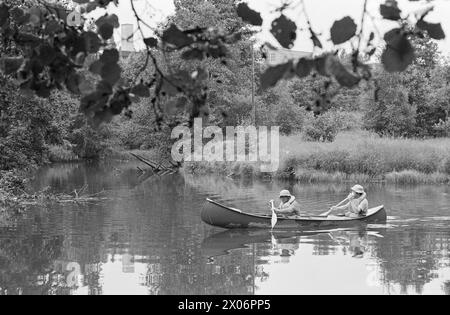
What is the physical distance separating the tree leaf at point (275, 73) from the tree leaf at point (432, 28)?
0.50 m

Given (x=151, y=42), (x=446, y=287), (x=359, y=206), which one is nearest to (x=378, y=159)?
(x=359, y=206)

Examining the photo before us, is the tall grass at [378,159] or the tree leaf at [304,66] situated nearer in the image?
the tree leaf at [304,66]

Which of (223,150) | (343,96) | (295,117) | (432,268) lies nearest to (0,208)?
(432,268)

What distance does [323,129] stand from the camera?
31312 millimetres

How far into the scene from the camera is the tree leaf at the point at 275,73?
2084mm

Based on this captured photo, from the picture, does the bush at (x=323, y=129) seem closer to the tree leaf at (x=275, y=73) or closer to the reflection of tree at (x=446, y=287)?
the reflection of tree at (x=446, y=287)

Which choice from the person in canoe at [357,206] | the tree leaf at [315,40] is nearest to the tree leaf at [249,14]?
the tree leaf at [315,40]

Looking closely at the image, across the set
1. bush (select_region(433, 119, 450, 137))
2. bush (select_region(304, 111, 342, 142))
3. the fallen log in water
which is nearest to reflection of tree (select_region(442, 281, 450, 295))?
bush (select_region(304, 111, 342, 142))

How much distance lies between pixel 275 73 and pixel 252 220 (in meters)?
11.7

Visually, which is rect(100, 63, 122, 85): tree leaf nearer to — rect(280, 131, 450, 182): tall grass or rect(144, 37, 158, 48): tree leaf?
rect(144, 37, 158, 48): tree leaf

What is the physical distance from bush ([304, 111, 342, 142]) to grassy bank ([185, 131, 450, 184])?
3548mm

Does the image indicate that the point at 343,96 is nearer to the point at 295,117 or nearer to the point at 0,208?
the point at 295,117

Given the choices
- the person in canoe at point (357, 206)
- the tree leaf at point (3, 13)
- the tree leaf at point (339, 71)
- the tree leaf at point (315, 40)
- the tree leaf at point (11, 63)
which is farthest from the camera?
the person in canoe at point (357, 206)
